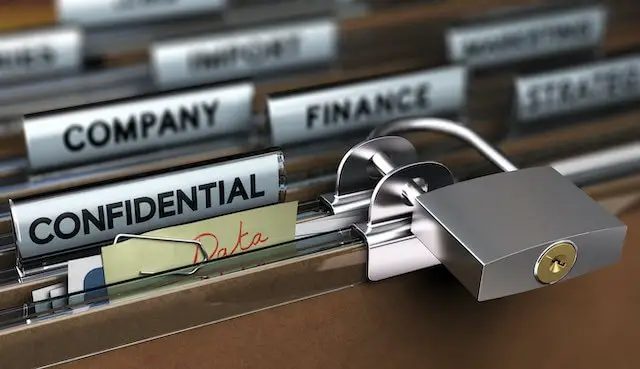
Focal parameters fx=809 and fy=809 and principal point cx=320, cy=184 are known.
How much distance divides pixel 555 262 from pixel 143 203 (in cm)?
25

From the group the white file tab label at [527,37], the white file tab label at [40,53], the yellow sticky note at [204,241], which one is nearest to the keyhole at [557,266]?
the yellow sticky note at [204,241]

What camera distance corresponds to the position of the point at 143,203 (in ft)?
1.63

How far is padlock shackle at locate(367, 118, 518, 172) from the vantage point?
569 mm

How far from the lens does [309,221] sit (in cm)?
53

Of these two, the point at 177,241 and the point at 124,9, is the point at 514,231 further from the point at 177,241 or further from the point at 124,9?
the point at 124,9

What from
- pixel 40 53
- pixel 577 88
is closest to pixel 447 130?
pixel 577 88

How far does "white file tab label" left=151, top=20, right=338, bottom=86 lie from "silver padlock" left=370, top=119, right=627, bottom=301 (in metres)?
0.29

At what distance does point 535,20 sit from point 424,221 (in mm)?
375

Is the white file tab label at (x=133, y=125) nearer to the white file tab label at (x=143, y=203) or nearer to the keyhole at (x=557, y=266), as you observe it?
the white file tab label at (x=143, y=203)

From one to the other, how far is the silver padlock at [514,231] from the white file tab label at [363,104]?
129 millimetres

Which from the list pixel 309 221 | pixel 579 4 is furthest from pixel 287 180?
pixel 579 4

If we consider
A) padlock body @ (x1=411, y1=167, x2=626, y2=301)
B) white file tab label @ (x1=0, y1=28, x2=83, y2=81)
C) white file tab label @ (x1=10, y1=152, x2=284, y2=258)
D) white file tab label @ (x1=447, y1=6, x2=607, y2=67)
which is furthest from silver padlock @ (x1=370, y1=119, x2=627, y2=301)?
white file tab label @ (x1=0, y1=28, x2=83, y2=81)

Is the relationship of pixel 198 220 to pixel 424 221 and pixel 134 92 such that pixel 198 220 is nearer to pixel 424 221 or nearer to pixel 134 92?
pixel 424 221

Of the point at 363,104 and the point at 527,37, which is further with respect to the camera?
the point at 527,37
